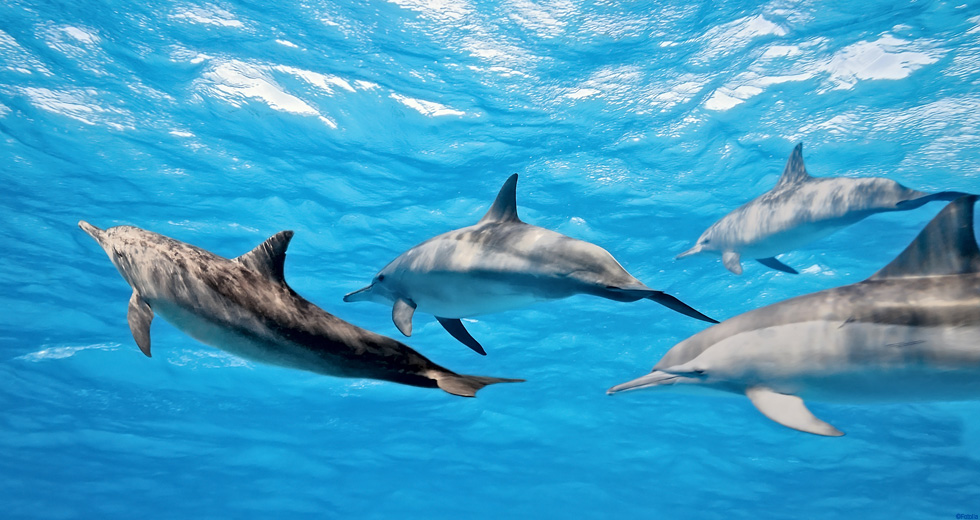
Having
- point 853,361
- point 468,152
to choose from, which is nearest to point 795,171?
point 853,361

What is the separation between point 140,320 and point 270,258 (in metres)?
0.87

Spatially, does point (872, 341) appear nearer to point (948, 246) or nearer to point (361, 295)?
point (948, 246)

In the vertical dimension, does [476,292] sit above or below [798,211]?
below

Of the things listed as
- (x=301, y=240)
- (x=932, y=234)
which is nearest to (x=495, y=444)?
(x=301, y=240)

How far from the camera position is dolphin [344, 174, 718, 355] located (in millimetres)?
3760

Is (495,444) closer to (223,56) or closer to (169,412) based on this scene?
(169,412)

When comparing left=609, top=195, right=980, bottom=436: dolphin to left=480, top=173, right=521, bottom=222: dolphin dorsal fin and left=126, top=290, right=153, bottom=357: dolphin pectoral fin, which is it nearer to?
left=480, top=173, right=521, bottom=222: dolphin dorsal fin

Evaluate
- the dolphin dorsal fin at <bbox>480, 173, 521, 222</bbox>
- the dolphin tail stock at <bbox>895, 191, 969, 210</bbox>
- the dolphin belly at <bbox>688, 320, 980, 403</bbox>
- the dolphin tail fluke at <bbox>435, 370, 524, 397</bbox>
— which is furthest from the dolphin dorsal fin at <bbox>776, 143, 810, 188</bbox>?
the dolphin tail fluke at <bbox>435, 370, 524, 397</bbox>

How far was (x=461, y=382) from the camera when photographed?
9.74ft

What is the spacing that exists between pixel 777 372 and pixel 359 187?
10.7m

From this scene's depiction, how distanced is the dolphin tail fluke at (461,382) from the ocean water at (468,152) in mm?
2880

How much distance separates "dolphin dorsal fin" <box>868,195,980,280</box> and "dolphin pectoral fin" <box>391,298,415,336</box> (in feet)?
13.1

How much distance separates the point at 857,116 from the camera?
10.2 metres

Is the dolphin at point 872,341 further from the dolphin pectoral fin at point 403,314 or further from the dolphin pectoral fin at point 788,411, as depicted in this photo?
the dolphin pectoral fin at point 403,314
